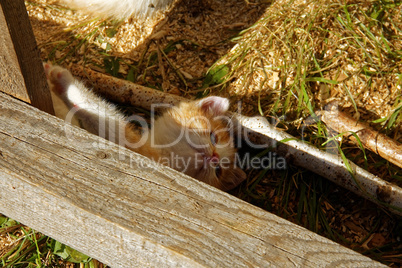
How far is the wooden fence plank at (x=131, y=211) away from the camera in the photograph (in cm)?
114

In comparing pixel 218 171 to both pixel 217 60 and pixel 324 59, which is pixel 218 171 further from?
pixel 324 59

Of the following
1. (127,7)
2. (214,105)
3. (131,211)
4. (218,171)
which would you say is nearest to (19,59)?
(131,211)

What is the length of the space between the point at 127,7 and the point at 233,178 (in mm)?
1927

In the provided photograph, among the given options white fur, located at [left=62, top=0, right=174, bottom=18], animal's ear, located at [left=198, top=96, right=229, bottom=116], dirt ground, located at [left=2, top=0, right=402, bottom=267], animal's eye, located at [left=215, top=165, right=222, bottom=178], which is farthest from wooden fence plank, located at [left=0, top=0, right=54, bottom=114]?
white fur, located at [left=62, top=0, right=174, bottom=18]

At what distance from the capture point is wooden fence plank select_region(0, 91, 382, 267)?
1.14 metres

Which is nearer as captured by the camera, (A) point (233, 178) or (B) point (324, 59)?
(A) point (233, 178)

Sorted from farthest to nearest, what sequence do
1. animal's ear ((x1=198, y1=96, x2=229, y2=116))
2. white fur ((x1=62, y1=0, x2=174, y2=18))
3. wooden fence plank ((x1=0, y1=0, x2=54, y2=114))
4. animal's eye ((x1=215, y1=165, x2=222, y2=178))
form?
1. white fur ((x1=62, y1=0, x2=174, y2=18))
2. animal's eye ((x1=215, y1=165, x2=222, y2=178))
3. animal's ear ((x1=198, y1=96, x2=229, y2=116))
4. wooden fence plank ((x1=0, y1=0, x2=54, y2=114))

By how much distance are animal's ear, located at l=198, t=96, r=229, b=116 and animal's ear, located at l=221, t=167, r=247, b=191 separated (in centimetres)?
40

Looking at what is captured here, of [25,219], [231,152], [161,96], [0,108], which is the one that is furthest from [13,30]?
[231,152]

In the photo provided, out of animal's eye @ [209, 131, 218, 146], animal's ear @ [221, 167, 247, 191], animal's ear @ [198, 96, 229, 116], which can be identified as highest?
animal's ear @ [198, 96, 229, 116]

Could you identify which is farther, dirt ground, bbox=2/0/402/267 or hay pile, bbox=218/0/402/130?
hay pile, bbox=218/0/402/130

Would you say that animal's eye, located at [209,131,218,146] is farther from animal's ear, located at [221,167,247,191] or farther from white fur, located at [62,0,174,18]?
white fur, located at [62,0,174,18]

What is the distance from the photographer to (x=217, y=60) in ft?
10.4

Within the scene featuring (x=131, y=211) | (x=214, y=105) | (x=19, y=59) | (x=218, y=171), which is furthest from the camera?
(x=218, y=171)
